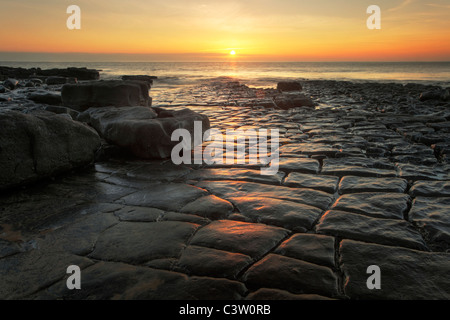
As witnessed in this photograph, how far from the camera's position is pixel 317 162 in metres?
4.13

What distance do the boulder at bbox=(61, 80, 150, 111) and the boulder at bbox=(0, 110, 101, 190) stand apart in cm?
360

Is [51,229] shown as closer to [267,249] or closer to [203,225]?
[203,225]

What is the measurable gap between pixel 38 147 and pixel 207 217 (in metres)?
2.08

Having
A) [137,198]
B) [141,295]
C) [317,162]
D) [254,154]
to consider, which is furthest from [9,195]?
[317,162]

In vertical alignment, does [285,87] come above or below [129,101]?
above

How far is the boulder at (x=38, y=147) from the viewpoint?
315 cm

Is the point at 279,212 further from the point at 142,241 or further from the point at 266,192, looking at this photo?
the point at 142,241

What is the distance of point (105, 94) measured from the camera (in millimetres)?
7488

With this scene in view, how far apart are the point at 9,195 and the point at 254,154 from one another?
294 cm

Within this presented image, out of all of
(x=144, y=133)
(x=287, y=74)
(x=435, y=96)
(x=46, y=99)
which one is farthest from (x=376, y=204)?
(x=287, y=74)

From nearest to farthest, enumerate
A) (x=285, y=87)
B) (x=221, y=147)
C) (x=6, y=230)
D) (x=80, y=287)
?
(x=80, y=287), (x=6, y=230), (x=221, y=147), (x=285, y=87)

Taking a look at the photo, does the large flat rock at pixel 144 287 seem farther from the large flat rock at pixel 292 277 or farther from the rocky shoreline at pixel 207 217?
the large flat rock at pixel 292 277

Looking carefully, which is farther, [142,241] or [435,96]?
[435,96]

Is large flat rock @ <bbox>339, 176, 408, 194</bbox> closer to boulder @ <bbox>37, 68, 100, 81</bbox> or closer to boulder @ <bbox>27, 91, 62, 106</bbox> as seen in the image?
boulder @ <bbox>27, 91, 62, 106</bbox>
